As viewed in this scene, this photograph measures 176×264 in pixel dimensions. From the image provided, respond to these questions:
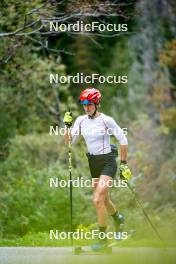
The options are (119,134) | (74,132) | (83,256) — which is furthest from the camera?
(74,132)

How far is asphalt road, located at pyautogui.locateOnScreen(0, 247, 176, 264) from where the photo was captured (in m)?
3.32

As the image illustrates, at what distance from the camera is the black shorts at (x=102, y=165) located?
333 inches

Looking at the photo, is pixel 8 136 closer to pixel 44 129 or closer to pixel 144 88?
pixel 44 129

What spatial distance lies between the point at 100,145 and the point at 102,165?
193 mm

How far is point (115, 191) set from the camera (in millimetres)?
14500

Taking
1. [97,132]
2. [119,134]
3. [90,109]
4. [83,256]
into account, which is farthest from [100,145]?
[83,256]

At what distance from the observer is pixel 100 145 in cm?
853

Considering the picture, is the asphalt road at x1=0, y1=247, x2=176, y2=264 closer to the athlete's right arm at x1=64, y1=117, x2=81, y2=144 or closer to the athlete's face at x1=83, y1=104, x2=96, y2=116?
the athlete's right arm at x1=64, y1=117, x2=81, y2=144

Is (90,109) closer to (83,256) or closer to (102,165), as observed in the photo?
(102,165)

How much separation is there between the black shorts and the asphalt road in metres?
0.77

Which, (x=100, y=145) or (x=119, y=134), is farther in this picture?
(x=100, y=145)

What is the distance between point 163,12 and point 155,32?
1.23m

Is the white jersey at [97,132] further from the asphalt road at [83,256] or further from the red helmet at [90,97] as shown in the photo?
the asphalt road at [83,256]

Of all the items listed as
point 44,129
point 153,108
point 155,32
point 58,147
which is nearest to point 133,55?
point 155,32
